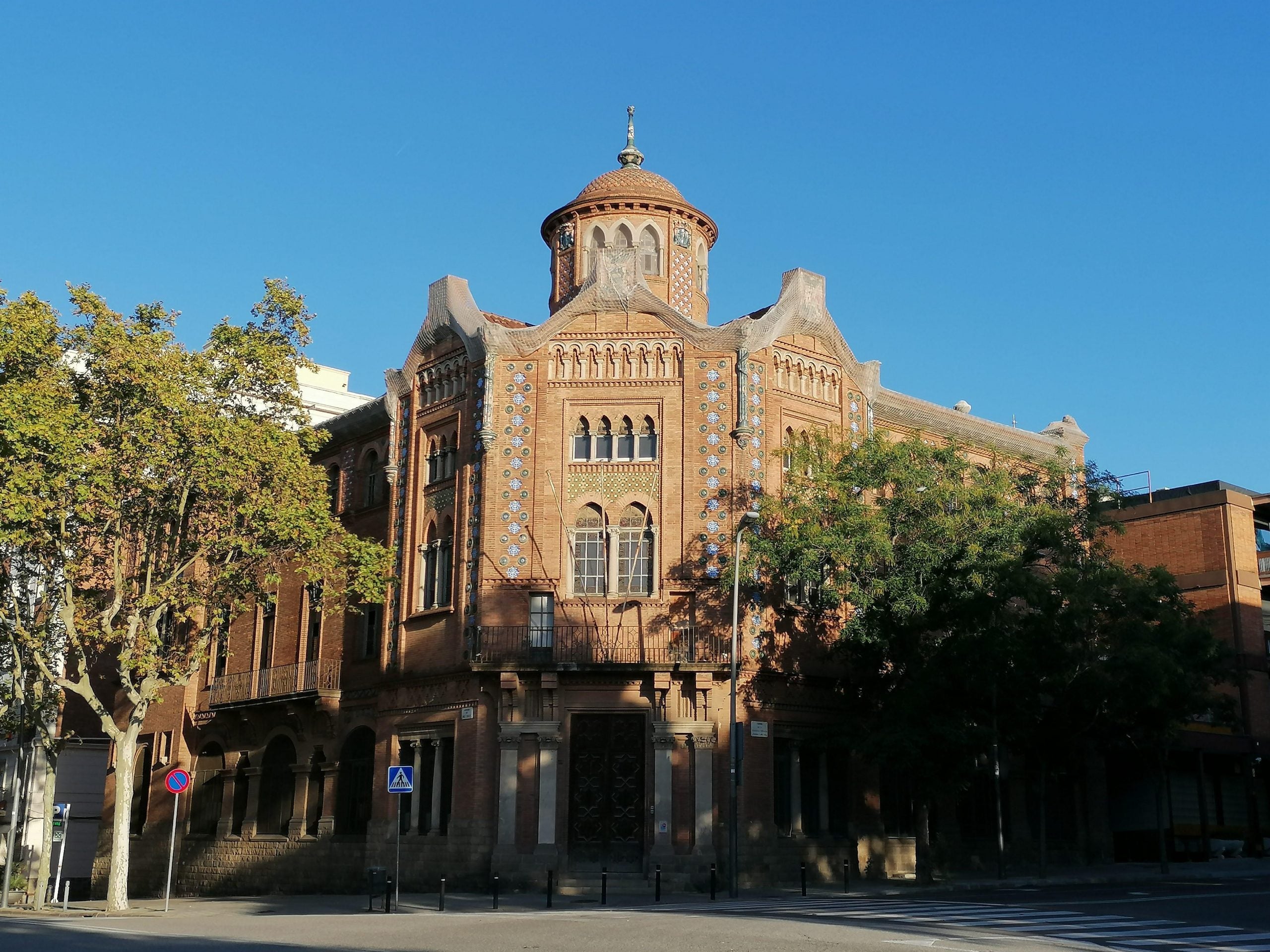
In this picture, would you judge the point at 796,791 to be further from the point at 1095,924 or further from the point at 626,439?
the point at 1095,924

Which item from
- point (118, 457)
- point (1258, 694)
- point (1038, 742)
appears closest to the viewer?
point (118, 457)

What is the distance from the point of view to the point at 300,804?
127ft

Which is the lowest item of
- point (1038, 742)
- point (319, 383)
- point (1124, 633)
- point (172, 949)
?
point (172, 949)

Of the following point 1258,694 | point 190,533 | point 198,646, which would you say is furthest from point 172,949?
point 1258,694

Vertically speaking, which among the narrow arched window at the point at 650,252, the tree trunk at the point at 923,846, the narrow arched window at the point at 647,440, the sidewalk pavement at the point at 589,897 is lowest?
the sidewalk pavement at the point at 589,897

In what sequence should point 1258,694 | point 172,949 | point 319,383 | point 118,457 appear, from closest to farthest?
1. point 172,949
2. point 118,457
3. point 1258,694
4. point 319,383

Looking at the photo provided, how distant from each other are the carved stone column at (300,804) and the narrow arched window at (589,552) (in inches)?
431

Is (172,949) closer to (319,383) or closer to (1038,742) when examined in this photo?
(1038,742)

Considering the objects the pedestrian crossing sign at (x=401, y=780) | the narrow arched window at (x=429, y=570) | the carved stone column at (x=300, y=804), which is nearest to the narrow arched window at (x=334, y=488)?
the narrow arched window at (x=429, y=570)

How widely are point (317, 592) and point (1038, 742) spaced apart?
21137 mm

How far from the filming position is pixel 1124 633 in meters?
33.6

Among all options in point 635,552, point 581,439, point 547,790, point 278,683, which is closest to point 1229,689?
point 635,552

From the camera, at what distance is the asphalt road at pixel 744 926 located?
17219 mm

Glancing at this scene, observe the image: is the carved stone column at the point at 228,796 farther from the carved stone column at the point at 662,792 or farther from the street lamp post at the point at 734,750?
the street lamp post at the point at 734,750
